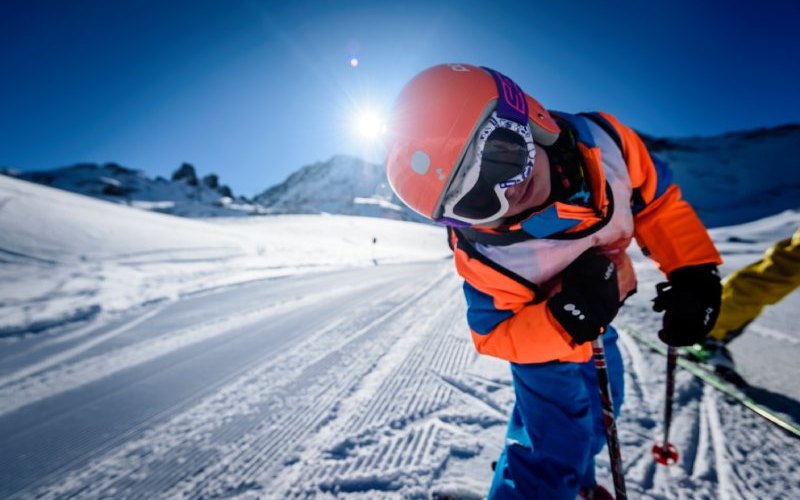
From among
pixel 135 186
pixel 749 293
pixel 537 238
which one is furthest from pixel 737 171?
pixel 135 186

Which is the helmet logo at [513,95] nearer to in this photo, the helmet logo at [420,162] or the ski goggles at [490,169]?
the ski goggles at [490,169]

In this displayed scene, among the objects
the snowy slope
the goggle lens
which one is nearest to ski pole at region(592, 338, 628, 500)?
the goggle lens

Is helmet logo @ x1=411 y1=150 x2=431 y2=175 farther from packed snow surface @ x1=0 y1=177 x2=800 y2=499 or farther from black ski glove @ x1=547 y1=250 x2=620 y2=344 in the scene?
packed snow surface @ x1=0 y1=177 x2=800 y2=499

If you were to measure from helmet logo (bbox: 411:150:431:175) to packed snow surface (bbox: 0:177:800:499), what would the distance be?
1.59m

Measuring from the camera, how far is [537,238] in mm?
→ 1554

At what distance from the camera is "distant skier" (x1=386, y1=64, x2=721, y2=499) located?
139cm

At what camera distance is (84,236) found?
915 centimetres

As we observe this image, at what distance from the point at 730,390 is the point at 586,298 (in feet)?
5.70

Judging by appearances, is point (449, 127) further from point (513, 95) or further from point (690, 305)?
point (690, 305)

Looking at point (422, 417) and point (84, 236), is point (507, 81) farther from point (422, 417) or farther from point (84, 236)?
point (84, 236)

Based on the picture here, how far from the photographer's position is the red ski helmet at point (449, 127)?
4.77ft

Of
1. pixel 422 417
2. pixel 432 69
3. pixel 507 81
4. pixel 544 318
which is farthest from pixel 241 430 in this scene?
pixel 507 81

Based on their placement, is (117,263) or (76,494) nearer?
(76,494)

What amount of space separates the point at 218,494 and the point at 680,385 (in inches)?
121
